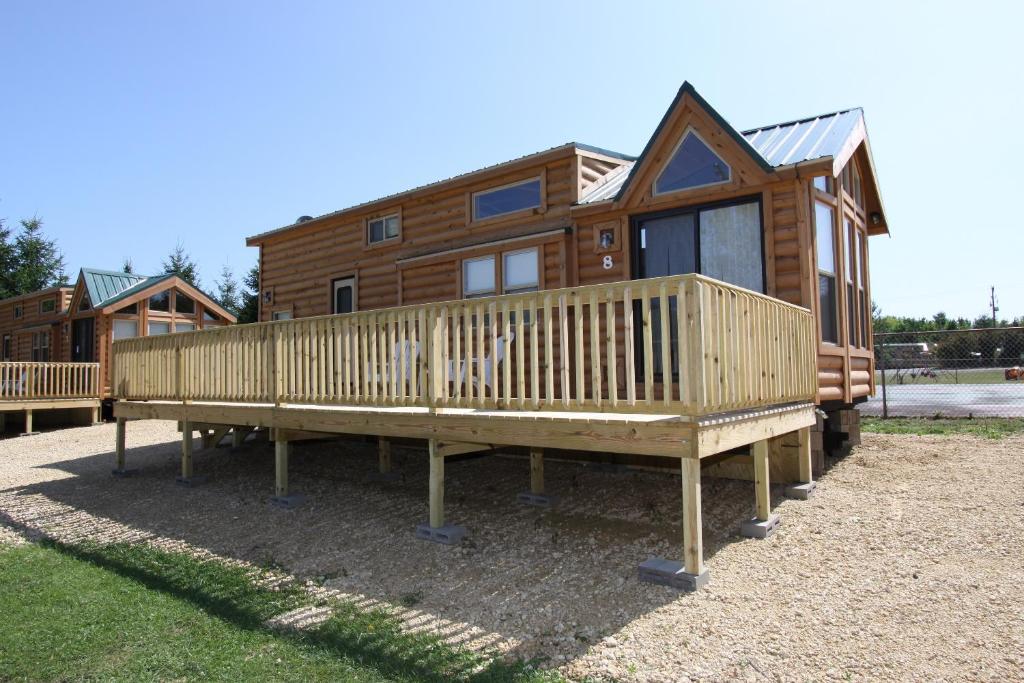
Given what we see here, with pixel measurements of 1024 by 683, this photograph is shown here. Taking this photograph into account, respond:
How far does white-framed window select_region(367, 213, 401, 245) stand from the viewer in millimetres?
12227

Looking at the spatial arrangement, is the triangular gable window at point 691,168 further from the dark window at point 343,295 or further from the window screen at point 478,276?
the dark window at point 343,295

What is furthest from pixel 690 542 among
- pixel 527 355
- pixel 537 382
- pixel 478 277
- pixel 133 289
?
pixel 133 289

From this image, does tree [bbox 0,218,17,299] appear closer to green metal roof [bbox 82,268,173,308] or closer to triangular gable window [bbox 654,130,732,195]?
green metal roof [bbox 82,268,173,308]

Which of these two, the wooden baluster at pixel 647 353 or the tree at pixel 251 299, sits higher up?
the tree at pixel 251 299

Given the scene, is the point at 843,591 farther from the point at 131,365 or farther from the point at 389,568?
the point at 131,365

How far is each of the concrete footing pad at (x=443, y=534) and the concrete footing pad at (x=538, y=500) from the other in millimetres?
1198

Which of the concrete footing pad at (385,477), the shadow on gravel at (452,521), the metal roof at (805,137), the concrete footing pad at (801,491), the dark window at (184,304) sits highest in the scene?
the metal roof at (805,137)

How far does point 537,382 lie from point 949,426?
8.74m

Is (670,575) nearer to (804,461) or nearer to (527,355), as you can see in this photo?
(804,461)

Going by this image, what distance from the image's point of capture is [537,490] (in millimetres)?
7523

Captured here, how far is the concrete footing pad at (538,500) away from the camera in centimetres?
734

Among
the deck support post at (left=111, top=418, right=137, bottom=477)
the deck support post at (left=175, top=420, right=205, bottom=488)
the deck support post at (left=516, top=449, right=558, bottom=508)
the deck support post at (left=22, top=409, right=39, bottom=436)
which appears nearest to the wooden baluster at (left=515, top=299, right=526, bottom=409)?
the deck support post at (left=516, top=449, right=558, bottom=508)

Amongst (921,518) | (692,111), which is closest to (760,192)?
(692,111)

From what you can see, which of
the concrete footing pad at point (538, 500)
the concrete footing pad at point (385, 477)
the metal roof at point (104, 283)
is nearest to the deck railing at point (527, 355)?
the concrete footing pad at point (538, 500)
